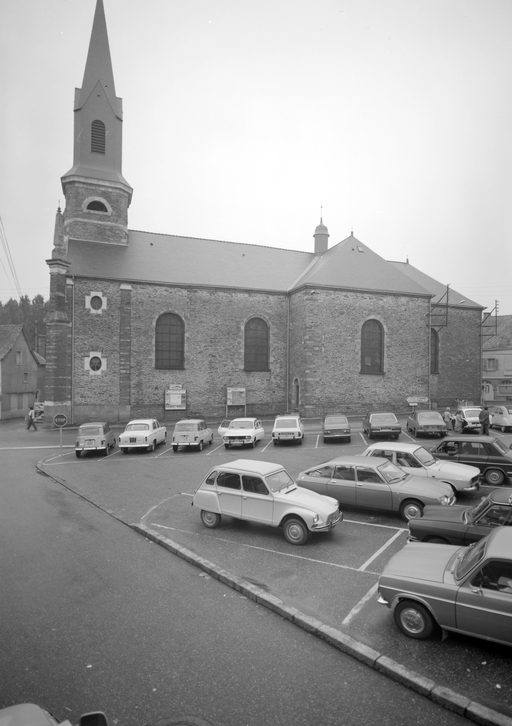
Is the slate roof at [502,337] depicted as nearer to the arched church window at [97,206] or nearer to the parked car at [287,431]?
the parked car at [287,431]

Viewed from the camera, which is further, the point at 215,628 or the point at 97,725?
the point at 215,628

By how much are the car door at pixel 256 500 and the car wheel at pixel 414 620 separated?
353 cm

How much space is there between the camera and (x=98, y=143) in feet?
107

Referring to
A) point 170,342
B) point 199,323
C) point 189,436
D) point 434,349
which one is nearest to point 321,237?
point 434,349

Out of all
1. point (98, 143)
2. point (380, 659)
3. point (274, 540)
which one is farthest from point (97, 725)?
point (98, 143)

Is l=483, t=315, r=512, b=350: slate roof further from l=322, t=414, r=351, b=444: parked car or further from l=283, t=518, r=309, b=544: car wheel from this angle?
l=283, t=518, r=309, b=544: car wheel

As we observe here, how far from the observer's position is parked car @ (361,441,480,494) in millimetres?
10617

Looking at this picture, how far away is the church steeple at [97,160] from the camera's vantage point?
3158 cm

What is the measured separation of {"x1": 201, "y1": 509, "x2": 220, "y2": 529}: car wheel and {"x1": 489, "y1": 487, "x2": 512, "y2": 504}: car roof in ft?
17.4

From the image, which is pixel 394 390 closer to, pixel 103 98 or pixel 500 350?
pixel 500 350

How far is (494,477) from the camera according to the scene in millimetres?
12250

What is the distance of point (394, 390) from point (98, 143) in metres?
28.1

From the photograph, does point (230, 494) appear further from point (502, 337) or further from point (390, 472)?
point (502, 337)

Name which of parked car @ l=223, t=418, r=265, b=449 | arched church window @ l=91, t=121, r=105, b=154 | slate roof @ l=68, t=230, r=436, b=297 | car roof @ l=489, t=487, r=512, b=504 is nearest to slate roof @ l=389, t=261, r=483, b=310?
slate roof @ l=68, t=230, r=436, b=297
